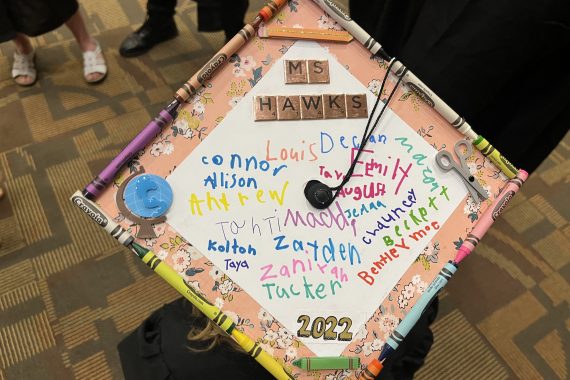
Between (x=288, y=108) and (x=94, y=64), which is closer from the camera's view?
(x=288, y=108)

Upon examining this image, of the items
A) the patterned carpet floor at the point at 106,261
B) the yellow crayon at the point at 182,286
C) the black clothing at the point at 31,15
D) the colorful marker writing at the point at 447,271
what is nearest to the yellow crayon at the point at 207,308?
the yellow crayon at the point at 182,286

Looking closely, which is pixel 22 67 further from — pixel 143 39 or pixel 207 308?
pixel 207 308

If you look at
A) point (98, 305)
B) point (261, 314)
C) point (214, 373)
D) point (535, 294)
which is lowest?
point (98, 305)

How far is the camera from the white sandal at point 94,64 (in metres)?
1.46

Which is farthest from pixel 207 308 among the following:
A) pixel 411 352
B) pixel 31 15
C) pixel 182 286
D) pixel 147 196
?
pixel 31 15

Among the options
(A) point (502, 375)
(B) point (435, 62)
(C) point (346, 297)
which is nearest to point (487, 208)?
(C) point (346, 297)

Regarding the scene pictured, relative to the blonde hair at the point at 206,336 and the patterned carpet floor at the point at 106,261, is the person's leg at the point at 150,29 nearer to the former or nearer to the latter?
the patterned carpet floor at the point at 106,261

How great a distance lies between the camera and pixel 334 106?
1.65ft

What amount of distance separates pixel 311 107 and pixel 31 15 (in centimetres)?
114

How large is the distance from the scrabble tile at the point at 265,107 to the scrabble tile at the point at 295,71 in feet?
0.12

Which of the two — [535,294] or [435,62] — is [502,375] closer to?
[535,294]

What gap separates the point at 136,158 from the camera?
17.7 inches

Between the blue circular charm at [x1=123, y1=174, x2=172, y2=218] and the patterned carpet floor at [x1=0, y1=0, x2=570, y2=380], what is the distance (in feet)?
2.57

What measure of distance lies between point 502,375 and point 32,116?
66.4 inches
